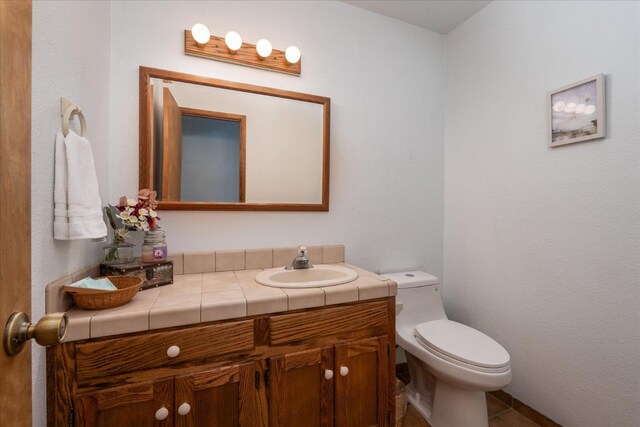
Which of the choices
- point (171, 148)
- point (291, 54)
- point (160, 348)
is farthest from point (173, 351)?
point (291, 54)

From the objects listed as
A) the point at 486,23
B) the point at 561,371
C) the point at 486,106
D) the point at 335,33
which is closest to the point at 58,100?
the point at 335,33

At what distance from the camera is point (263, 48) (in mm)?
1515

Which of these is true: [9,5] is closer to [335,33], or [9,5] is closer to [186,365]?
[186,365]

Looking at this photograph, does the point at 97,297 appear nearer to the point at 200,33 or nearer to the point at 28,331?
the point at 28,331

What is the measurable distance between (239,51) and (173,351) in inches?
56.9

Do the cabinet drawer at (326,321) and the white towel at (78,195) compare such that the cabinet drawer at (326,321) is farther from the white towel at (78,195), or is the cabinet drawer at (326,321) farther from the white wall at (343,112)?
the white towel at (78,195)

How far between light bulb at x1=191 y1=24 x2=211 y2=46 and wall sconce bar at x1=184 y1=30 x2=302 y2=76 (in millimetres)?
29

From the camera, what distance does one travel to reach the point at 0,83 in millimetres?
399

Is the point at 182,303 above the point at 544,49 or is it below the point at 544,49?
below

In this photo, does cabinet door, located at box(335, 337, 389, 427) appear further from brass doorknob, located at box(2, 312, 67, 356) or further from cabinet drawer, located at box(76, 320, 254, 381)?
brass doorknob, located at box(2, 312, 67, 356)

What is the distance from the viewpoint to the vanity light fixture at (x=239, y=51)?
4.65 ft

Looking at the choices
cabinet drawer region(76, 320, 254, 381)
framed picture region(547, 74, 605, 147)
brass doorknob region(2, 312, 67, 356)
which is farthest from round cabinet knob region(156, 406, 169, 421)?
framed picture region(547, 74, 605, 147)

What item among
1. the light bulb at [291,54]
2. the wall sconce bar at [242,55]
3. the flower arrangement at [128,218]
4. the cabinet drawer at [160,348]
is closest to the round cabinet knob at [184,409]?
the cabinet drawer at [160,348]

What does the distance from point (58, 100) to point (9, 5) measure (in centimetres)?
60
